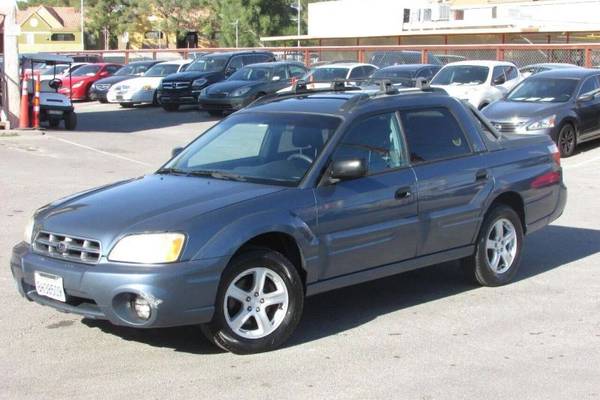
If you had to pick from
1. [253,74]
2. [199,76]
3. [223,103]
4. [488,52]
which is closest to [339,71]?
[253,74]

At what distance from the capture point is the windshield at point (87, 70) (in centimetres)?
3394

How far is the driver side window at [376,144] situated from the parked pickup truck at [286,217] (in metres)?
0.01

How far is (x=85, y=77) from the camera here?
33.6 metres

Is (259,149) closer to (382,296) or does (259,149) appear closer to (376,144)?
(376,144)

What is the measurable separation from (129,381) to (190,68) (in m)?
25.3

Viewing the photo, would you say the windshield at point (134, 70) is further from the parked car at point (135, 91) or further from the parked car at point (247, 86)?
the parked car at point (247, 86)

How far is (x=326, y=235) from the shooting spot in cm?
618

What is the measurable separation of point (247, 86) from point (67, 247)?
65.6 ft

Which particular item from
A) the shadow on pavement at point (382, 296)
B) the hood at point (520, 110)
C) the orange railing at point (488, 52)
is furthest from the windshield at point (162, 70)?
the shadow on pavement at point (382, 296)

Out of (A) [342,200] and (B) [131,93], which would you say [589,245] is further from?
(B) [131,93]

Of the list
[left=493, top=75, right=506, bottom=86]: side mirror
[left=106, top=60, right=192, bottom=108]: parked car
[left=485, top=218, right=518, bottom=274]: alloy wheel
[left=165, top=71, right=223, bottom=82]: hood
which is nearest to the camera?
[left=485, top=218, right=518, bottom=274]: alloy wheel

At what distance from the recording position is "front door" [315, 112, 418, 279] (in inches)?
246

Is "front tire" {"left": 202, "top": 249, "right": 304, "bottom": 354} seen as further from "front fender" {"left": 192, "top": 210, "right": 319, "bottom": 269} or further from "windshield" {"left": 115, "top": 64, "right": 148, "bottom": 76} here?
"windshield" {"left": 115, "top": 64, "right": 148, "bottom": 76}

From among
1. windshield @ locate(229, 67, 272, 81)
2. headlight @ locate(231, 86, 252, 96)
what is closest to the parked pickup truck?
headlight @ locate(231, 86, 252, 96)
